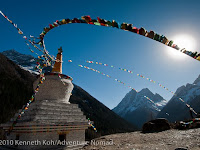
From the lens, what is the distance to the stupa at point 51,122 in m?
6.48

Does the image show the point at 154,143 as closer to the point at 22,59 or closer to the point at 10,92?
the point at 10,92

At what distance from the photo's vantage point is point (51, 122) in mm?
6668

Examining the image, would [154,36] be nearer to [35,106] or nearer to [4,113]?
[35,106]

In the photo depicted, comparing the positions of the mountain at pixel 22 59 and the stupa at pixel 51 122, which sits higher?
the mountain at pixel 22 59

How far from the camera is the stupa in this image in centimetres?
648

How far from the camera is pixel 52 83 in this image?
8.57 metres

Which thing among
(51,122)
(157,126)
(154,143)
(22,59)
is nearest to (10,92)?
(51,122)

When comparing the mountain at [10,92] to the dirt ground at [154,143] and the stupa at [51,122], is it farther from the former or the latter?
the dirt ground at [154,143]

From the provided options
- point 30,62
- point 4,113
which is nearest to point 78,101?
point 4,113

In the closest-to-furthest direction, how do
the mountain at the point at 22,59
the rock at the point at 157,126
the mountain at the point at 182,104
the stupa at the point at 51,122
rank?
the stupa at the point at 51,122 → the rock at the point at 157,126 → the mountain at the point at 182,104 → the mountain at the point at 22,59

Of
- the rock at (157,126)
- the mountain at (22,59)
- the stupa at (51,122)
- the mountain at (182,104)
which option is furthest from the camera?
the mountain at (22,59)

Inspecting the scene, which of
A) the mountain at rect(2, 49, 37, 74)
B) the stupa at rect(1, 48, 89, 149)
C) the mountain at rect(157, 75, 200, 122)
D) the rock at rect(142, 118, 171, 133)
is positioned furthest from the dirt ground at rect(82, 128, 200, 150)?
the mountain at rect(2, 49, 37, 74)

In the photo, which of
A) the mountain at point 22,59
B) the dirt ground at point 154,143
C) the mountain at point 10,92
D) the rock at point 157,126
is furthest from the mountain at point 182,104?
the mountain at point 22,59

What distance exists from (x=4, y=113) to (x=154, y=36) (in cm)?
2847
